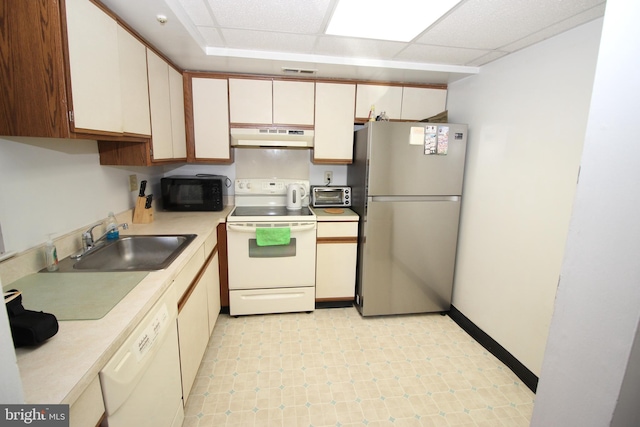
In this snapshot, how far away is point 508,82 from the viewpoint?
2.07m

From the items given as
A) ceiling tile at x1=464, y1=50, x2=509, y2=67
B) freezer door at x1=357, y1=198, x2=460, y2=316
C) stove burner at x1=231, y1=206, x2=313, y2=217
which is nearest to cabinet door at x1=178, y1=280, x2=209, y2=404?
stove burner at x1=231, y1=206, x2=313, y2=217

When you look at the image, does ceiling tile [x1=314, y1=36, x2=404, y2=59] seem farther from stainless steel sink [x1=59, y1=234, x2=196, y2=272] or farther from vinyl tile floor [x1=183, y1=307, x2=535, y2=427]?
vinyl tile floor [x1=183, y1=307, x2=535, y2=427]

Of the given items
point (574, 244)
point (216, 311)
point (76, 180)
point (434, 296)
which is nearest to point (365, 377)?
point (434, 296)

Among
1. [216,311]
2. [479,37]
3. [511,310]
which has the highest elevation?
[479,37]

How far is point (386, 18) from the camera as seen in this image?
5.31 feet

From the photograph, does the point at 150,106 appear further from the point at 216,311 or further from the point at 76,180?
Result: the point at 216,311

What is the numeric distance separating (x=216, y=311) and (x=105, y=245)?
100 cm

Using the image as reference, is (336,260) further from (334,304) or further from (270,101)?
(270,101)

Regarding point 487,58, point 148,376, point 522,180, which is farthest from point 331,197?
point 148,376

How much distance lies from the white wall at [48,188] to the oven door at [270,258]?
92 centimetres

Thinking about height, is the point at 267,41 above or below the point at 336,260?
above

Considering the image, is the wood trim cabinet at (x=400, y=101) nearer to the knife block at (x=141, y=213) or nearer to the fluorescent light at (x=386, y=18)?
the fluorescent light at (x=386, y=18)

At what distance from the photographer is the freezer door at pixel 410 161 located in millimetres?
2344

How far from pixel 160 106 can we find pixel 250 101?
0.77 metres
